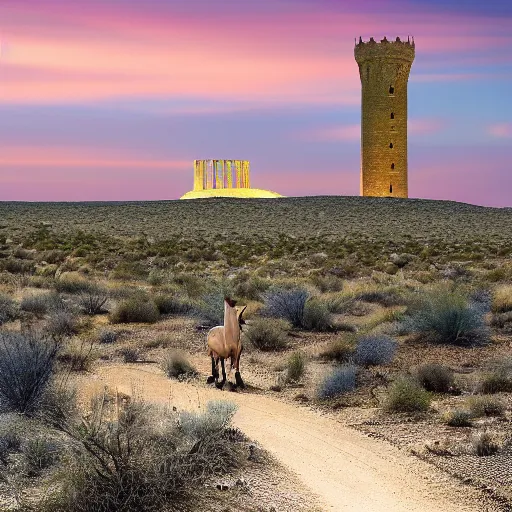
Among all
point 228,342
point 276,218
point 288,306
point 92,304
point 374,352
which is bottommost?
point 374,352

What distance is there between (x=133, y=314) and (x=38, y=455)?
899cm

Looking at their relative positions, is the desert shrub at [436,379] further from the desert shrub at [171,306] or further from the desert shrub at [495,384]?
the desert shrub at [171,306]

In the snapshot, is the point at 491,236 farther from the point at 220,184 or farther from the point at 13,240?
the point at 220,184

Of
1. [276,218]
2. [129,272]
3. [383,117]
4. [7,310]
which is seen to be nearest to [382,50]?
[383,117]

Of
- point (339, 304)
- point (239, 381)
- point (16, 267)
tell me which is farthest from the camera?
point (16, 267)

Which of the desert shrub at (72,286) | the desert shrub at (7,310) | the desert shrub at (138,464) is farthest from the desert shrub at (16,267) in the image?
the desert shrub at (138,464)

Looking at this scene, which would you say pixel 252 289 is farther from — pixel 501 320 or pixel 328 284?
pixel 501 320

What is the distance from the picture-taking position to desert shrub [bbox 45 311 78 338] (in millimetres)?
13578

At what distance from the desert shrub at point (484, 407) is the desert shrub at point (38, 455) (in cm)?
429

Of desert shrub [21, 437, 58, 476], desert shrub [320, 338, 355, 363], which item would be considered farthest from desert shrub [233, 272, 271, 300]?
desert shrub [21, 437, 58, 476]

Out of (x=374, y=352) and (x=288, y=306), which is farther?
(x=288, y=306)

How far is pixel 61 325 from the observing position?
13.7 meters

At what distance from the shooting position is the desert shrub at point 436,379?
379 inches

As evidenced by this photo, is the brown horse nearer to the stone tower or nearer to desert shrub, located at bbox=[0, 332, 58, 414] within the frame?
desert shrub, located at bbox=[0, 332, 58, 414]
